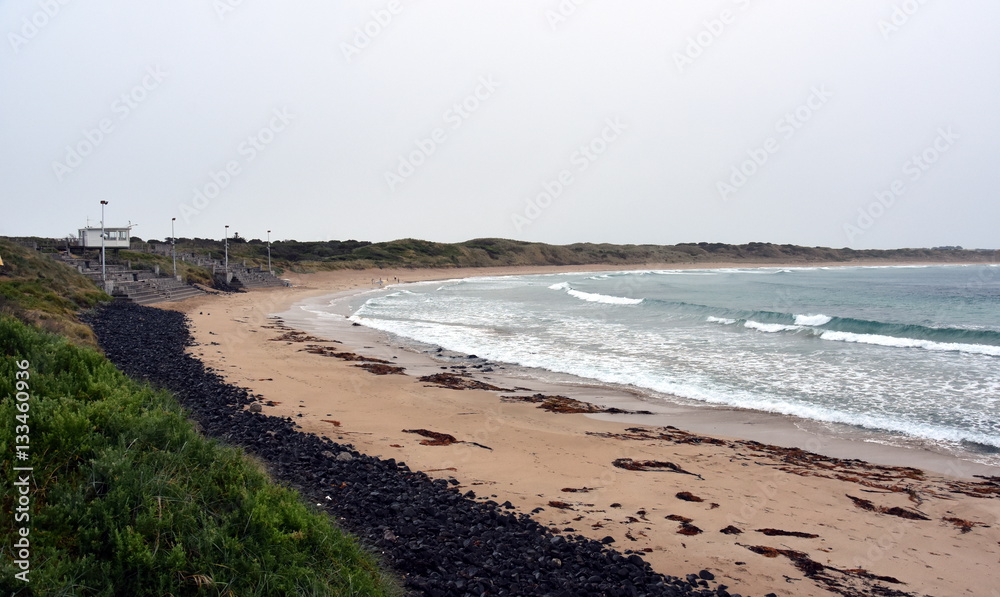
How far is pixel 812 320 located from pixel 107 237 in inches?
1698

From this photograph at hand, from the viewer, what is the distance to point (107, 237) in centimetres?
3947

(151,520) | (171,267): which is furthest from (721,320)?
(171,267)

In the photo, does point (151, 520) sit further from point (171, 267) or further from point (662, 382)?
point (171, 267)

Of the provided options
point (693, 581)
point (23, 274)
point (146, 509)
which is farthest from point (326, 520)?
point (23, 274)

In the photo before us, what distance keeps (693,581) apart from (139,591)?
386 cm

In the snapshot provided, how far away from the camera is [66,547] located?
3217 millimetres

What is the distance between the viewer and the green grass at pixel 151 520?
316cm

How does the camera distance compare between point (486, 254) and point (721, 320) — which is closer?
point (721, 320)

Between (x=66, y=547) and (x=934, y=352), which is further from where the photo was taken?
(x=934, y=352)

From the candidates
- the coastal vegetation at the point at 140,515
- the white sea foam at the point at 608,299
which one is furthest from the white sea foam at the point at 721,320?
the coastal vegetation at the point at 140,515

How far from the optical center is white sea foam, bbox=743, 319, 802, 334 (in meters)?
23.3

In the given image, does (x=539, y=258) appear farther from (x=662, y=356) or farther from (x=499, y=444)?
(x=499, y=444)

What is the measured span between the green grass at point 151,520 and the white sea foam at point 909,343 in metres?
20.8

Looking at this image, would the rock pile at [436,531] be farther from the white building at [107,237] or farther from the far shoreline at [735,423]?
the white building at [107,237]
